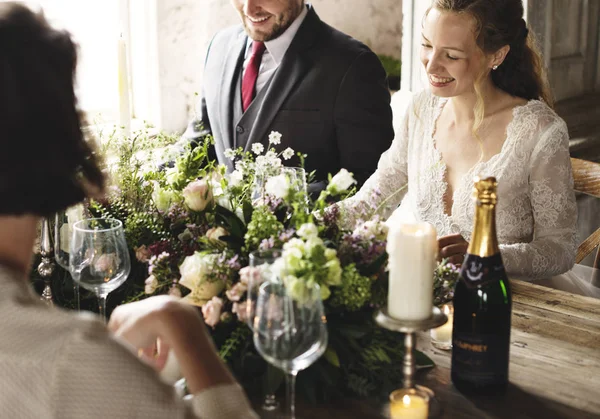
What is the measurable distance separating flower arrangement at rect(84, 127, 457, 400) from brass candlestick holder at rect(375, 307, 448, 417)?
0.19 feet

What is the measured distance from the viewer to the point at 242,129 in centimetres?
274

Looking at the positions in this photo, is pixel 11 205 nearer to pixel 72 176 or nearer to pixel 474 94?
pixel 72 176

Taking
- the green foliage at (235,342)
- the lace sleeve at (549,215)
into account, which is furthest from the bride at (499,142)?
the green foliage at (235,342)

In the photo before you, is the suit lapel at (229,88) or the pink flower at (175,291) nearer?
the pink flower at (175,291)

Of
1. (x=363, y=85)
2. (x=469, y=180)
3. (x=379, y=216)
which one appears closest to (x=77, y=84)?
(x=379, y=216)

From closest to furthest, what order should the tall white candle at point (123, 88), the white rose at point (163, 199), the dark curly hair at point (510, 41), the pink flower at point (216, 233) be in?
the pink flower at point (216, 233)
the white rose at point (163, 199)
the tall white candle at point (123, 88)
the dark curly hair at point (510, 41)

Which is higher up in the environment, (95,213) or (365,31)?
(365,31)

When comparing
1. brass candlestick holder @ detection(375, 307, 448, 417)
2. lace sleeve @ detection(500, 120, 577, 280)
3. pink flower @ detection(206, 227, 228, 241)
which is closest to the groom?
lace sleeve @ detection(500, 120, 577, 280)

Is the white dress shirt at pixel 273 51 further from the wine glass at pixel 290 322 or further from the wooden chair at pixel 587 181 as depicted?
the wine glass at pixel 290 322

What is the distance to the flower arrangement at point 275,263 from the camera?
1152mm

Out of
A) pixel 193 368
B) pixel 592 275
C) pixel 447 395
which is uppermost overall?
pixel 193 368

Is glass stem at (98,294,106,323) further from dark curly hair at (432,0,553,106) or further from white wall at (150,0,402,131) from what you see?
white wall at (150,0,402,131)

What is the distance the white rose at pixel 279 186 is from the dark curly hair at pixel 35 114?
0.44 metres

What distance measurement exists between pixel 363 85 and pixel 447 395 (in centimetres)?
162
